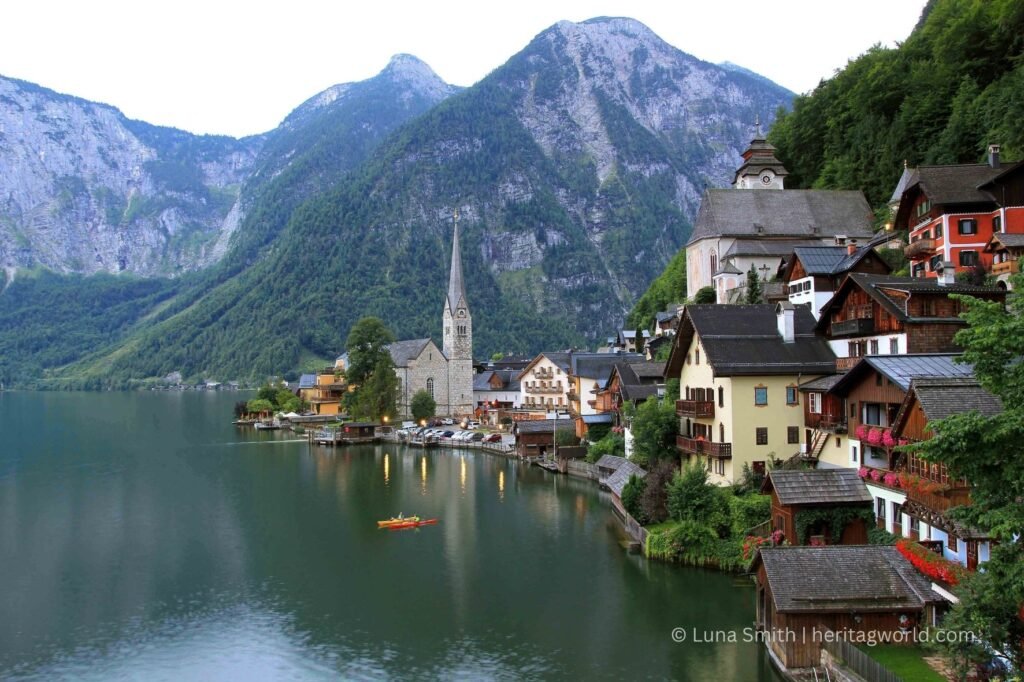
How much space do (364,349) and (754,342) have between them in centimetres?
7624

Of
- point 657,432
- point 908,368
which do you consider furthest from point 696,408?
point 908,368

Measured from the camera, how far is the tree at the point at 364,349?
109 metres

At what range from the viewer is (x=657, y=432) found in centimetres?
4641

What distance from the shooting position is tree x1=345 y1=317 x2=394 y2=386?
109 meters

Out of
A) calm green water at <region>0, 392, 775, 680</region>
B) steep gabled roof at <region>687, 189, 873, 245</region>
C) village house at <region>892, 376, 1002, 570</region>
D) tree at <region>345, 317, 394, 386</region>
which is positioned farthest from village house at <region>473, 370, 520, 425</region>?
village house at <region>892, 376, 1002, 570</region>

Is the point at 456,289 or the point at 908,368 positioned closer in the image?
the point at 908,368

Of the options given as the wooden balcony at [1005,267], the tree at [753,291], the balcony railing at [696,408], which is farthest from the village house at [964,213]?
the balcony railing at [696,408]

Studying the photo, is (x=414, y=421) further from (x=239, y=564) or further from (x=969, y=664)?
(x=969, y=664)

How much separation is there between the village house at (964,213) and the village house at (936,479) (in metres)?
17.8

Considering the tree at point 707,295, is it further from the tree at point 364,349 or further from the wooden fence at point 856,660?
the tree at point 364,349

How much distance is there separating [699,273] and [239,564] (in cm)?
4955

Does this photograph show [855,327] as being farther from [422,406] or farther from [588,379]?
A: [422,406]

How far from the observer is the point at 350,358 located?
361ft

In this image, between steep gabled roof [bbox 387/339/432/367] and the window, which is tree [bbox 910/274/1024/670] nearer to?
the window
